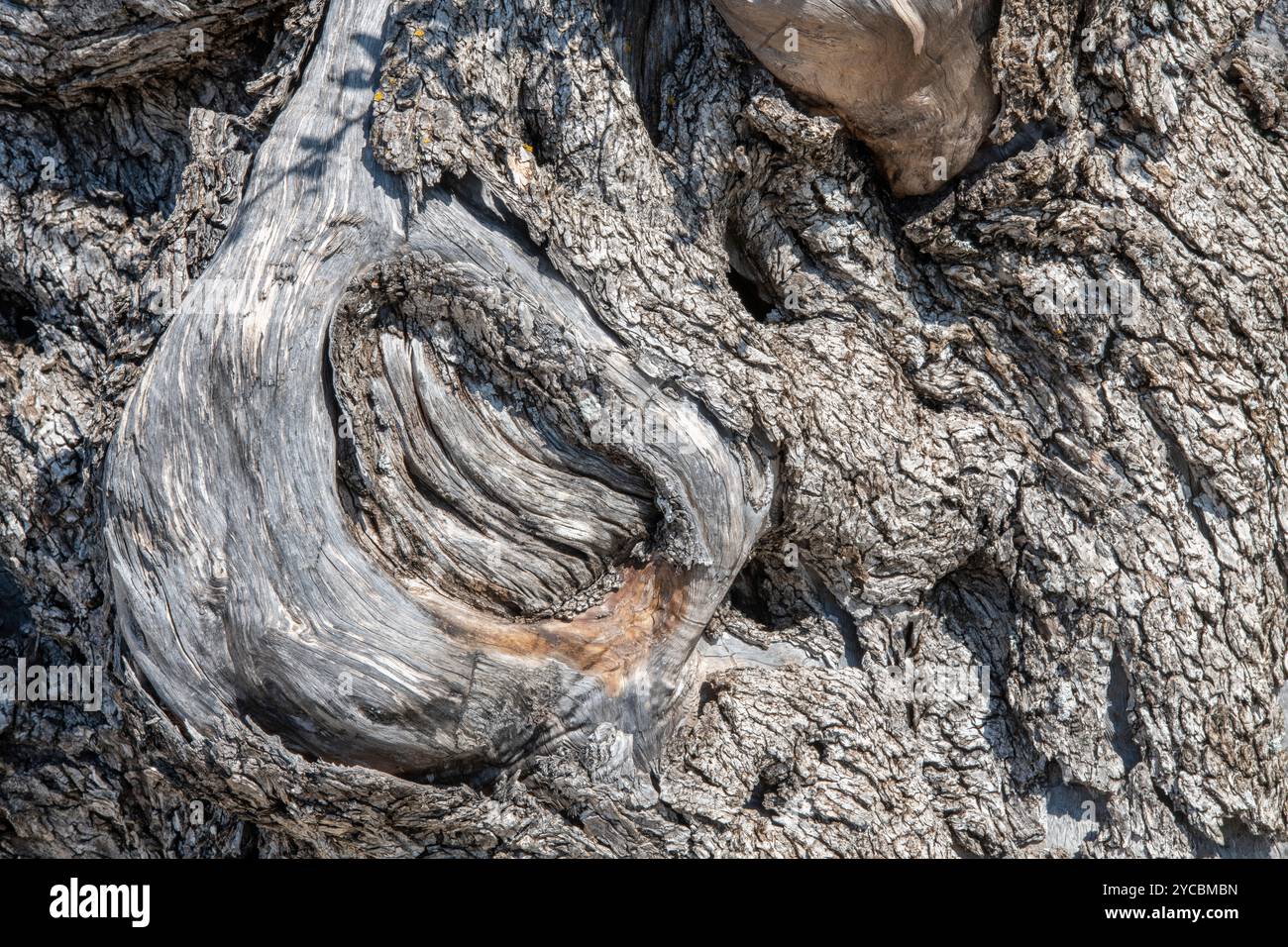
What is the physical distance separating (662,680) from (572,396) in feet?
3.54

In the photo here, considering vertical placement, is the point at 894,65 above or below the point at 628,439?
above

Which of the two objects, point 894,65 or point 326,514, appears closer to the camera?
point 326,514

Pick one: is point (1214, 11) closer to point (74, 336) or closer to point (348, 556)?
point (348, 556)

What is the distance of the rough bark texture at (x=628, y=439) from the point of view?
10.9 feet

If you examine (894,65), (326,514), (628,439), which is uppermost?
(894,65)

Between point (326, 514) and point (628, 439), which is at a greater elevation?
point (628, 439)

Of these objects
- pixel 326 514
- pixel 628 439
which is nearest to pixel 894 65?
pixel 628 439

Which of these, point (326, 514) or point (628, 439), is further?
point (628, 439)

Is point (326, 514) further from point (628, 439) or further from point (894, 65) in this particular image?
point (894, 65)

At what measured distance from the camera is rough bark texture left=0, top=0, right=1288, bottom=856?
332 centimetres

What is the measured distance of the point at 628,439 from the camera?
3494 millimetres

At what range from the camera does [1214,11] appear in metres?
3.76

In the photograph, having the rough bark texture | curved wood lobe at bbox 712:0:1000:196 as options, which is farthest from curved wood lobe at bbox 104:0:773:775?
curved wood lobe at bbox 712:0:1000:196

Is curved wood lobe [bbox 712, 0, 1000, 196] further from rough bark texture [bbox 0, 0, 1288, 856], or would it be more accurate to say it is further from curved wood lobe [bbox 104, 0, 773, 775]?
curved wood lobe [bbox 104, 0, 773, 775]
